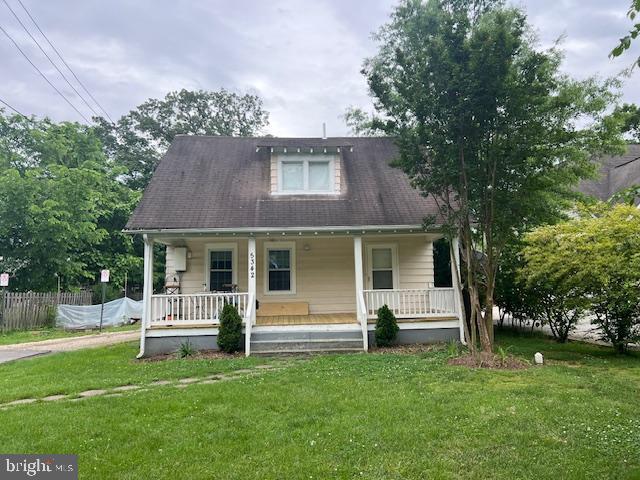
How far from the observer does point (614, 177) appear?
22.2 m

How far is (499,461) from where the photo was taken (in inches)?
141

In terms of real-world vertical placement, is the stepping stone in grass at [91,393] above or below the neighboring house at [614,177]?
below

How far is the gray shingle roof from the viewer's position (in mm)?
10523

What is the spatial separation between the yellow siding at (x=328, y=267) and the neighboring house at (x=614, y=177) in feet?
46.1

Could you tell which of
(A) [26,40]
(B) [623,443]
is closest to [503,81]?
(B) [623,443]

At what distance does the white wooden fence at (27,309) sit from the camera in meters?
15.4

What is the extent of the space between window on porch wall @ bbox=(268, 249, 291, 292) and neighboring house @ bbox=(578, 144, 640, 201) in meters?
17.3

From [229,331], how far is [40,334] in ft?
32.4

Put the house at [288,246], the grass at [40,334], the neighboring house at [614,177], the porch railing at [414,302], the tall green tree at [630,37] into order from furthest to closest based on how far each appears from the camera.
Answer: the neighboring house at [614,177] → the grass at [40,334] → the porch railing at [414,302] → the house at [288,246] → the tall green tree at [630,37]

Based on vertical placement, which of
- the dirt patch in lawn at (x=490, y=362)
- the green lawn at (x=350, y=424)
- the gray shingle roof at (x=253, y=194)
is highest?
the gray shingle roof at (x=253, y=194)

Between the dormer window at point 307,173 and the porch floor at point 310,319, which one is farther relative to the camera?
the dormer window at point 307,173

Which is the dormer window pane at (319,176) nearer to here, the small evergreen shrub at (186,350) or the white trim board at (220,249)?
the white trim board at (220,249)

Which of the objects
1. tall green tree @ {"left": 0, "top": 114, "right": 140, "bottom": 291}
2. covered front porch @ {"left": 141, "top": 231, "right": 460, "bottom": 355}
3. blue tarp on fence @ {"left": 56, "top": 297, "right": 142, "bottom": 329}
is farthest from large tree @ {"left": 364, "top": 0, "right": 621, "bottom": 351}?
tall green tree @ {"left": 0, "top": 114, "right": 140, "bottom": 291}

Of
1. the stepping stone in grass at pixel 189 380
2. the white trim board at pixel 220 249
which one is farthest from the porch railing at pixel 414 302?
the stepping stone in grass at pixel 189 380
